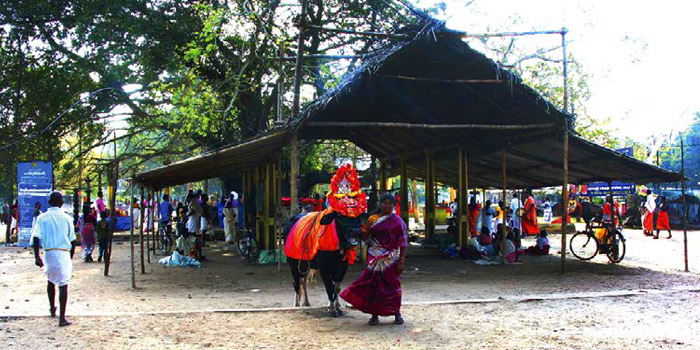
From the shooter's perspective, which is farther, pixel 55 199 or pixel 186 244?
pixel 186 244

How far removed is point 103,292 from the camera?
9.38m

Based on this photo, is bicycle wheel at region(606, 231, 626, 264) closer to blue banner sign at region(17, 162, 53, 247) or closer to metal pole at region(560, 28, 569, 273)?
metal pole at region(560, 28, 569, 273)

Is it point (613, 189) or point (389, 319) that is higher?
point (613, 189)

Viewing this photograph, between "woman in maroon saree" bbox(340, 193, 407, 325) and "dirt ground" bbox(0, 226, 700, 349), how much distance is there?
261mm

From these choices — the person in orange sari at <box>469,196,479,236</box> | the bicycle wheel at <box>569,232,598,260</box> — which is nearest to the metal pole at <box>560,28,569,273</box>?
the bicycle wheel at <box>569,232,598,260</box>

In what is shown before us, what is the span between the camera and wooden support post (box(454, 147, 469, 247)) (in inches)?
570

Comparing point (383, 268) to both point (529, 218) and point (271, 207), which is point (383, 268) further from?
point (529, 218)

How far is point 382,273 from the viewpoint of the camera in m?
6.42

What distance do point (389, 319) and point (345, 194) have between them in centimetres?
155

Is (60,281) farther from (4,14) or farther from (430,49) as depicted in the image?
(4,14)

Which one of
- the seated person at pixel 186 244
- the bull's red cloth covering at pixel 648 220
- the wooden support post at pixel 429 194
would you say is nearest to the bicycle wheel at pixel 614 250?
the wooden support post at pixel 429 194

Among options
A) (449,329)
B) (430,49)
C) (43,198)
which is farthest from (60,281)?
(43,198)

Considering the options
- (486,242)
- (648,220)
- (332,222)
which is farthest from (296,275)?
(648,220)

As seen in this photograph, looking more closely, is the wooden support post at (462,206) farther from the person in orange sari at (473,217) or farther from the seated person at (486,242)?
the person in orange sari at (473,217)
